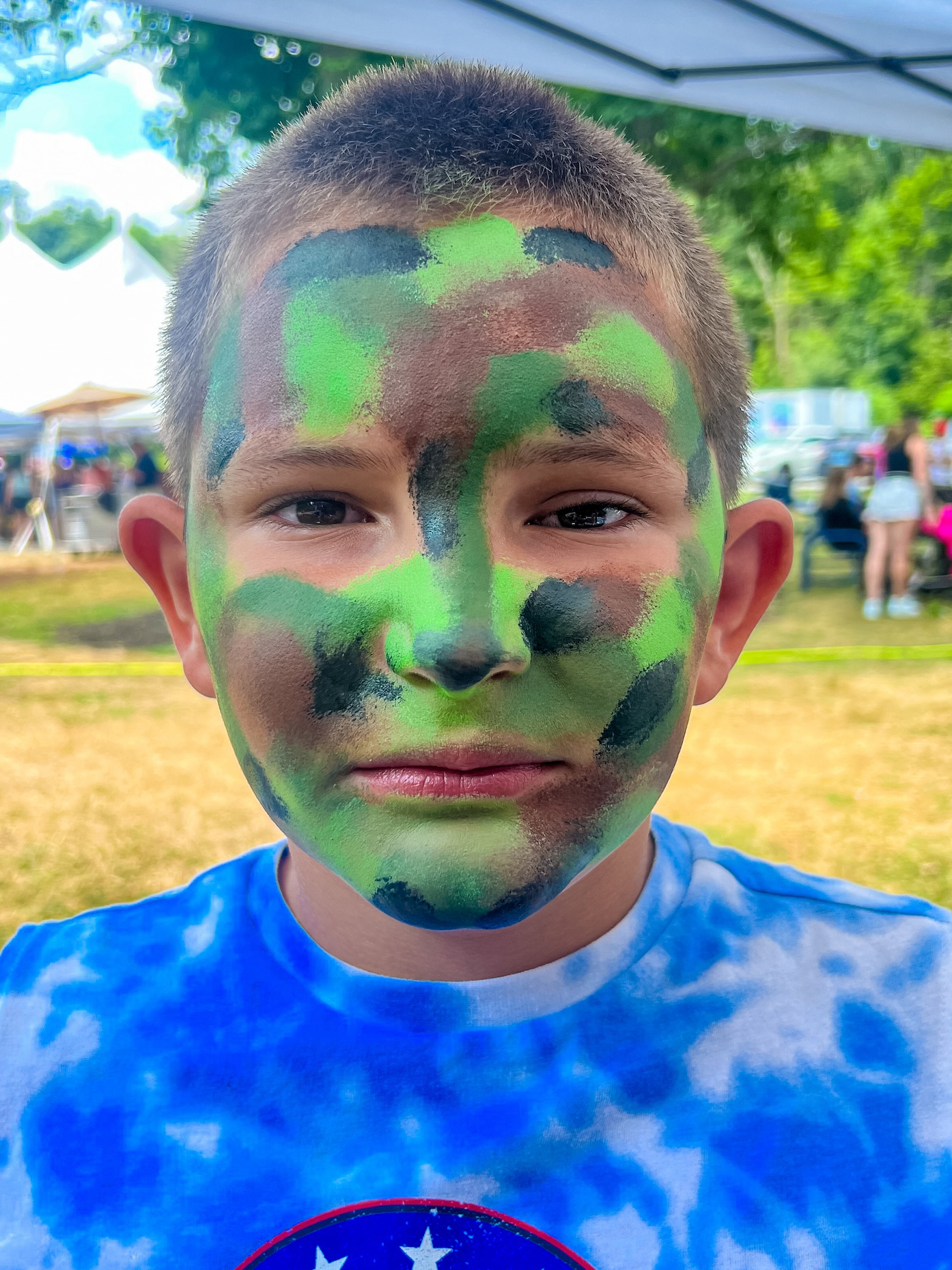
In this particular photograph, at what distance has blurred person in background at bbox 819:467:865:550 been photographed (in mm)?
8023

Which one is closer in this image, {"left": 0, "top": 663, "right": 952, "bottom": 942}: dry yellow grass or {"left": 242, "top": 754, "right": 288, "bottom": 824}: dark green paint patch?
{"left": 242, "top": 754, "right": 288, "bottom": 824}: dark green paint patch

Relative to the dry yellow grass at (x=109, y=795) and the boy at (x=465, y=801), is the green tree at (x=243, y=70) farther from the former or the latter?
the boy at (x=465, y=801)

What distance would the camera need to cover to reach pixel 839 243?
6949 mm

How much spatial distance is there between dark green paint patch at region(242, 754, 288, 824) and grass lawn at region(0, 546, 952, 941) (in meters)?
2.46

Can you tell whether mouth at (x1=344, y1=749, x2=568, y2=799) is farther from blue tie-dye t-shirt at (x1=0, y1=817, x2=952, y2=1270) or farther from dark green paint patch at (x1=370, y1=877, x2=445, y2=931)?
blue tie-dye t-shirt at (x1=0, y1=817, x2=952, y2=1270)

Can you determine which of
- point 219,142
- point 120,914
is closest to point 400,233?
point 120,914

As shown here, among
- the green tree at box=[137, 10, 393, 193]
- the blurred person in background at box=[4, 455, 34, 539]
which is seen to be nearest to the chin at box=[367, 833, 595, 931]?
the green tree at box=[137, 10, 393, 193]

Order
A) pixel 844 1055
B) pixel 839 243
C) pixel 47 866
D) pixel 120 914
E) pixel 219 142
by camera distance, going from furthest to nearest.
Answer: pixel 839 243 → pixel 219 142 → pixel 47 866 → pixel 120 914 → pixel 844 1055

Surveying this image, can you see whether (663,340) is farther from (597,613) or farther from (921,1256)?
(921,1256)

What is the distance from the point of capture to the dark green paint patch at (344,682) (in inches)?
34.6

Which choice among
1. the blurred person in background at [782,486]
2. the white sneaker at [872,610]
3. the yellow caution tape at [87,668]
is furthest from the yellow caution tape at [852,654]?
the yellow caution tape at [87,668]

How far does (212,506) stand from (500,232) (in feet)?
1.28

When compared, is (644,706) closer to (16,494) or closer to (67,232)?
(16,494)

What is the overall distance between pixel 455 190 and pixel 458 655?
0.45 metres
